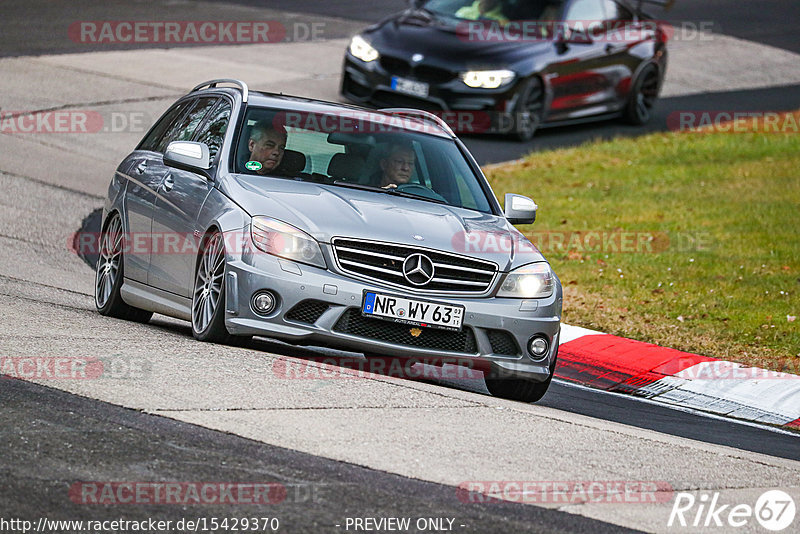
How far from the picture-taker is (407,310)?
787cm

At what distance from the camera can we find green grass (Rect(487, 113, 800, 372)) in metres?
11.9

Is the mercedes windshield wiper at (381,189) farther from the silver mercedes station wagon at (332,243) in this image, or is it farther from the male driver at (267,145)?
the male driver at (267,145)

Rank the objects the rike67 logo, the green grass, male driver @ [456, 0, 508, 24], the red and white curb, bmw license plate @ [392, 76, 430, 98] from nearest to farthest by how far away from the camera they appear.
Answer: the rike67 logo
the red and white curb
the green grass
bmw license plate @ [392, 76, 430, 98]
male driver @ [456, 0, 508, 24]

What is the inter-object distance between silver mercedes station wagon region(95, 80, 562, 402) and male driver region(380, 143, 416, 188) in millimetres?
10

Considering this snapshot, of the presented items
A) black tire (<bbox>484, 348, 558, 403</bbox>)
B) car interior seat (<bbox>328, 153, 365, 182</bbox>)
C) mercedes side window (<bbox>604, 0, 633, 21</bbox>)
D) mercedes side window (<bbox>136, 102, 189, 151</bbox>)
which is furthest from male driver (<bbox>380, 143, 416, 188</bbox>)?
mercedes side window (<bbox>604, 0, 633, 21</bbox>)

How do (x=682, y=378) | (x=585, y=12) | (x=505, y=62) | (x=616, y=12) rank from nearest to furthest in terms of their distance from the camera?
(x=682, y=378)
(x=505, y=62)
(x=585, y=12)
(x=616, y=12)

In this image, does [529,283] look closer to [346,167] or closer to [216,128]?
[346,167]

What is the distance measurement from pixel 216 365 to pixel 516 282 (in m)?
1.93

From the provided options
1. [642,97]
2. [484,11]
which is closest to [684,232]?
[484,11]

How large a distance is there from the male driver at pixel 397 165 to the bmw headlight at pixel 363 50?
9.35 metres

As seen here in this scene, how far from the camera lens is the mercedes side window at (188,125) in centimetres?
973

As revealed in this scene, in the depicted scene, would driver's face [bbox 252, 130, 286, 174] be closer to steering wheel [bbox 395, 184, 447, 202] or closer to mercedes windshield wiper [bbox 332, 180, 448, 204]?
mercedes windshield wiper [bbox 332, 180, 448, 204]

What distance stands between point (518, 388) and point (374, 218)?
4.87 feet

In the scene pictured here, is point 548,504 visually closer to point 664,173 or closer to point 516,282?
point 516,282
